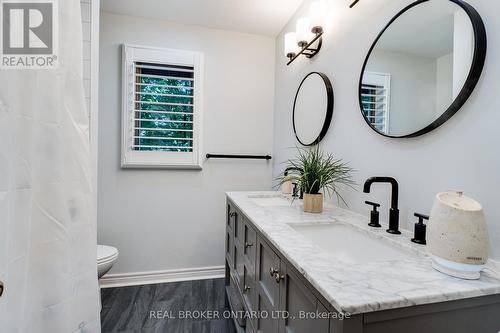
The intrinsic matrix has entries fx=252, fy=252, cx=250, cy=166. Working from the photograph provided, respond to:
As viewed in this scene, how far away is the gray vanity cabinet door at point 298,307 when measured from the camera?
2.06 ft

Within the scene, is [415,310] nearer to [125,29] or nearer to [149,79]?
[149,79]

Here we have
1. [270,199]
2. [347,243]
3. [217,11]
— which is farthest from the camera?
[217,11]

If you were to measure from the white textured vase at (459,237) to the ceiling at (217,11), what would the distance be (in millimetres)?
1915

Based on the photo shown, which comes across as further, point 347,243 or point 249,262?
point 249,262

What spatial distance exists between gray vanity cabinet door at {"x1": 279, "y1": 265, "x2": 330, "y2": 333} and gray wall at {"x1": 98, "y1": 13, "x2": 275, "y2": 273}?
65.4 inches

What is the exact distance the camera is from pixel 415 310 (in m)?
0.56

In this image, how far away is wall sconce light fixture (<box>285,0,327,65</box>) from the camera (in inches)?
63.5

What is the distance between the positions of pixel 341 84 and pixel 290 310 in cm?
121

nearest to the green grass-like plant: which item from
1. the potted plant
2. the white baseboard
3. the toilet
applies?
the potted plant

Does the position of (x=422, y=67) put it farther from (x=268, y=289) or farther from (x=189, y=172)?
(x=189, y=172)

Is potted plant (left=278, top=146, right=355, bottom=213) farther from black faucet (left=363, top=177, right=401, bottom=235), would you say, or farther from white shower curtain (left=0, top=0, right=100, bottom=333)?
white shower curtain (left=0, top=0, right=100, bottom=333)

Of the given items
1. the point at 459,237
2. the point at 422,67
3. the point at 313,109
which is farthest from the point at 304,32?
the point at 459,237

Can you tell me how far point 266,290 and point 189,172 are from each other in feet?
5.11

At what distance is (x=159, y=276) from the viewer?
2283mm
